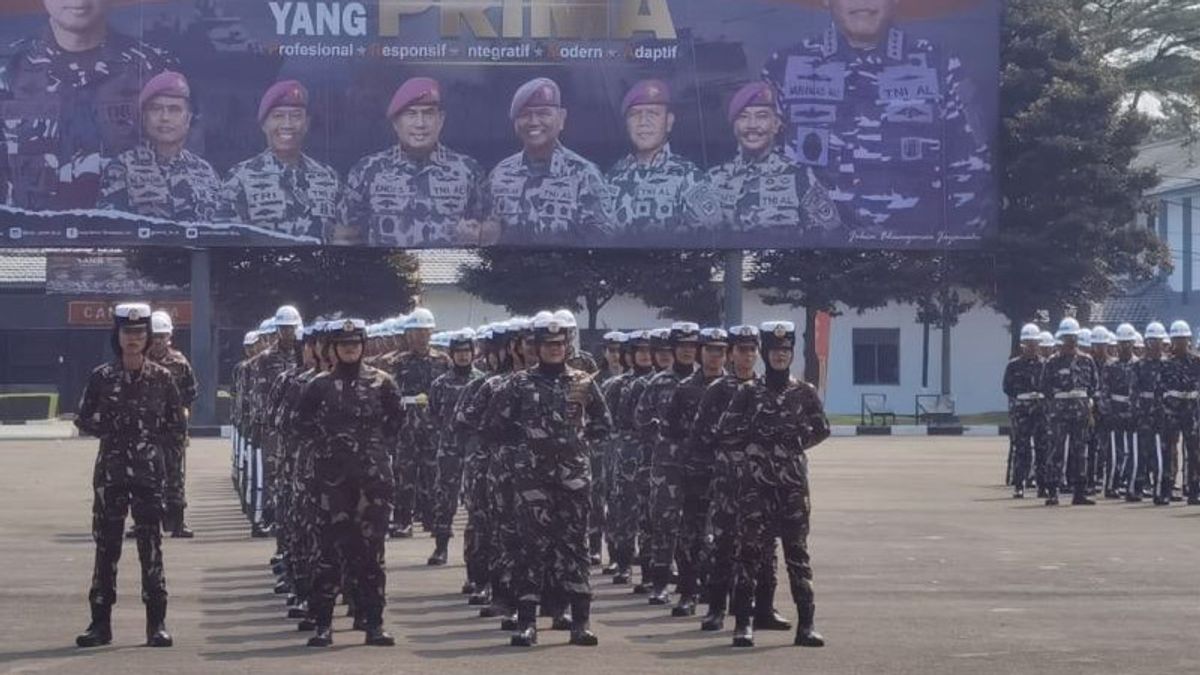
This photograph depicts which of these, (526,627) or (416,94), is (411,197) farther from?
(526,627)

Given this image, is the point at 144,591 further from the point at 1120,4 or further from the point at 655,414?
the point at 1120,4

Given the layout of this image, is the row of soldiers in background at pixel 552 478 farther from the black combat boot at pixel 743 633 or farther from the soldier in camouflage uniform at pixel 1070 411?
the soldier in camouflage uniform at pixel 1070 411

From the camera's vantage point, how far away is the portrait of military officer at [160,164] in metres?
43.9

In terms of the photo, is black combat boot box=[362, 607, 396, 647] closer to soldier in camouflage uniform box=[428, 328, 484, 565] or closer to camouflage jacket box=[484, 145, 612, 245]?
soldier in camouflage uniform box=[428, 328, 484, 565]

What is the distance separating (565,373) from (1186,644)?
4.10m

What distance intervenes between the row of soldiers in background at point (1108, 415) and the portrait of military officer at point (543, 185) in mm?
15287

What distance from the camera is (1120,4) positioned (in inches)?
2699

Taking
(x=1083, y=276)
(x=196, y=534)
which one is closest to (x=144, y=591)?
(x=196, y=534)

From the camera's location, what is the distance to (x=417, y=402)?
71.9 feet

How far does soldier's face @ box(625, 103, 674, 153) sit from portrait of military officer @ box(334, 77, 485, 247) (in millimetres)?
2825

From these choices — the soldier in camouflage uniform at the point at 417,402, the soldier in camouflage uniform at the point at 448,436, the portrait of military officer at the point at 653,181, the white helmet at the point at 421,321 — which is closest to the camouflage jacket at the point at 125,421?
the soldier in camouflage uniform at the point at 448,436

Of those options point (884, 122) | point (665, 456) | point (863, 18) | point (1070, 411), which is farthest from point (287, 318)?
point (863, 18)

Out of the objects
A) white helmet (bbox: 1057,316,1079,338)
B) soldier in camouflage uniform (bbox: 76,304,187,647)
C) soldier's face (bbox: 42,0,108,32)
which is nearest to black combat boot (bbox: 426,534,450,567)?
soldier in camouflage uniform (bbox: 76,304,187,647)

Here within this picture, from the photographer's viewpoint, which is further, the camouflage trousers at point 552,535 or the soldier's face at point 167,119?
the soldier's face at point 167,119
